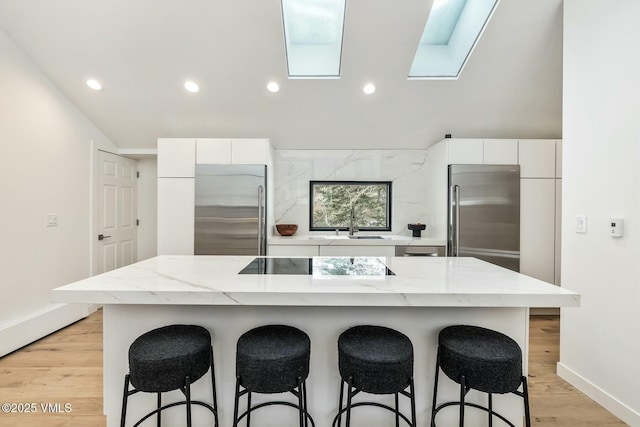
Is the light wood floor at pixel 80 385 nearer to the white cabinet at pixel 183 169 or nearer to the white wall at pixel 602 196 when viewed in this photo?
the white wall at pixel 602 196

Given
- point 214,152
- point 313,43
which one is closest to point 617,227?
point 313,43

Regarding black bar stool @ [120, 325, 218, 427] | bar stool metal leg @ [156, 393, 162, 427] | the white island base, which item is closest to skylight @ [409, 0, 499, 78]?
the white island base

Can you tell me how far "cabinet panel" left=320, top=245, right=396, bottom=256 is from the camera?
3.43 m

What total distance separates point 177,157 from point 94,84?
1.02 metres

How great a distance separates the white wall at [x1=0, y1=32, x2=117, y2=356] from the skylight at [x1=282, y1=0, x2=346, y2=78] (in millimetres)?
2404

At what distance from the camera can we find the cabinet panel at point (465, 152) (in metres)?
3.38

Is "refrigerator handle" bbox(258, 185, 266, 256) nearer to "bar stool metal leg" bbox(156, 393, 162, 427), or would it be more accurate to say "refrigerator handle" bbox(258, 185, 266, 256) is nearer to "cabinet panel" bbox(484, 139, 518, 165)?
"bar stool metal leg" bbox(156, 393, 162, 427)

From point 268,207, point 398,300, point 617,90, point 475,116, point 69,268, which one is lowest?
point 69,268

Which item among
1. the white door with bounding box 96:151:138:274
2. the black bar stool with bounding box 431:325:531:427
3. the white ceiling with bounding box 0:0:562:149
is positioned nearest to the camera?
the black bar stool with bounding box 431:325:531:427

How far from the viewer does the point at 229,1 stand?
246 cm

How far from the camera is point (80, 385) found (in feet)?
7.05

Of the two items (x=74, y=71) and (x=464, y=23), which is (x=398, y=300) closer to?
(x=464, y=23)

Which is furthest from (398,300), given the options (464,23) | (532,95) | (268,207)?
(532,95)

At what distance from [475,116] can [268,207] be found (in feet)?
8.35
